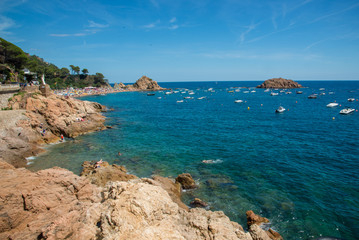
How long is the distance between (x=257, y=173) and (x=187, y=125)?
946 inches

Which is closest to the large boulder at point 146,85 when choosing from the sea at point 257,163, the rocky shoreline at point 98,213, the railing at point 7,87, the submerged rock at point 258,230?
the railing at point 7,87

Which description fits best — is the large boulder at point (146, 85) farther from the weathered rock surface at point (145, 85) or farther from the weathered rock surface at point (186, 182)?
the weathered rock surface at point (186, 182)

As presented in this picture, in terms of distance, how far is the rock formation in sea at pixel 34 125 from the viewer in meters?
23.8

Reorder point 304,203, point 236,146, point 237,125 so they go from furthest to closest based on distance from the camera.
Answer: point 237,125
point 236,146
point 304,203

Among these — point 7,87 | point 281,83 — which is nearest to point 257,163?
point 7,87

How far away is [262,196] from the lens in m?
16.9

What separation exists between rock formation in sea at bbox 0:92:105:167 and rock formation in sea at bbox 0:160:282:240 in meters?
15.3

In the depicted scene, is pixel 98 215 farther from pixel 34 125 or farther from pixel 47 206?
pixel 34 125

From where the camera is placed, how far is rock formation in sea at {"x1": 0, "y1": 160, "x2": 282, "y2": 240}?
23.7 feet

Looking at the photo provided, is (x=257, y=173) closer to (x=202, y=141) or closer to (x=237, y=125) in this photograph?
(x=202, y=141)

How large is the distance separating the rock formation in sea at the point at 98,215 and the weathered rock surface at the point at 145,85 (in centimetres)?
15702

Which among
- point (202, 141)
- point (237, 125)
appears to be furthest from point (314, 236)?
point (237, 125)

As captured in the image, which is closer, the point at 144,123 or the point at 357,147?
the point at 357,147

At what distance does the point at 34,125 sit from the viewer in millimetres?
30234
